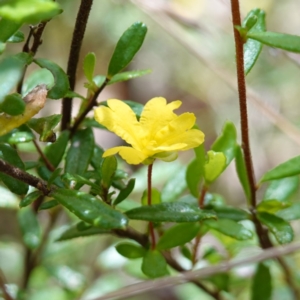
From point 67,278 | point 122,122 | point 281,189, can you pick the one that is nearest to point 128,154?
point 122,122

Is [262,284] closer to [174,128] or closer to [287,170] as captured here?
[287,170]

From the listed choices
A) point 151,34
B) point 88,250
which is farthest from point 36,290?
point 151,34

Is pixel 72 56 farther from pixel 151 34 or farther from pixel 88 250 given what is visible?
pixel 151 34

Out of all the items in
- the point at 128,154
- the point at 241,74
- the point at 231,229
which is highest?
the point at 241,74

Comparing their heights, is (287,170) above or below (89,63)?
below

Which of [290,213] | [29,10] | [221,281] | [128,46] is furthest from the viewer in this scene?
[221,281]

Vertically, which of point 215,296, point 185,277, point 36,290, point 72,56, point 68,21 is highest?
point 68,21
